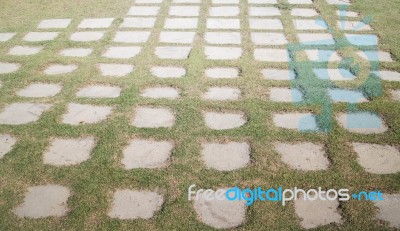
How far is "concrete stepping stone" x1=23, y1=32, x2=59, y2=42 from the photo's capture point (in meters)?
4.70

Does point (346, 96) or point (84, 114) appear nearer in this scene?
point (84, 114)

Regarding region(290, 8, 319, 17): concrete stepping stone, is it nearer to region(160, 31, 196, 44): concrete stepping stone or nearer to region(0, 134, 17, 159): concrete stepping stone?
region(160, 31, 196, 44): concrete stepping stone

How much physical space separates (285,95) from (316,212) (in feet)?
4.86

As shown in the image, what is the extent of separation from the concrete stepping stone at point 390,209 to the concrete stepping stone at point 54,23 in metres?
4.82

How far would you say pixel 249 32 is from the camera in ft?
15.9

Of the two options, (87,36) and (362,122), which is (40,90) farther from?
(362,122)

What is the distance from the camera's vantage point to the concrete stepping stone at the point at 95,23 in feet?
16.6

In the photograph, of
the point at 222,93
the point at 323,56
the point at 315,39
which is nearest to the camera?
the point at 222,93

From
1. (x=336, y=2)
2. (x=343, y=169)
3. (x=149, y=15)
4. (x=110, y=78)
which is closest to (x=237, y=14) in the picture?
(x=149, y=15)

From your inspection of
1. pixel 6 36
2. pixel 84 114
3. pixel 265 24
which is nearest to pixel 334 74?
pixel 265 24

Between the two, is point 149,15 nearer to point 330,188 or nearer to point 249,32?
point 249,32

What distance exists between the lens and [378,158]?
2.65m

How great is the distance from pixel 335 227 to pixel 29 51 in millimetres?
4226

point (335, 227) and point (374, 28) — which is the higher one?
point (374, 28)
